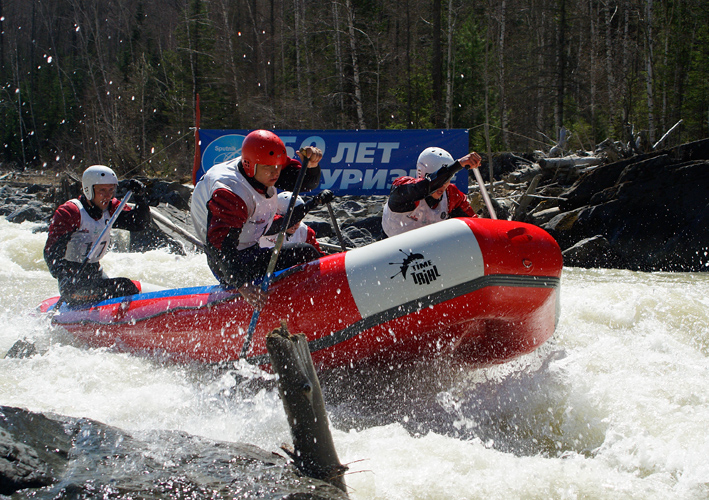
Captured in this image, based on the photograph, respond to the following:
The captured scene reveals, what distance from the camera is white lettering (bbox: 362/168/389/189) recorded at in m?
9.52

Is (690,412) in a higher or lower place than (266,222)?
lower

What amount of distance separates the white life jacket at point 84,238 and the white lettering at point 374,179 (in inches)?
202

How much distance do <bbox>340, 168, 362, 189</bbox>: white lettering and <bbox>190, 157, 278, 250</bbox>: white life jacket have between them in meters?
5.67

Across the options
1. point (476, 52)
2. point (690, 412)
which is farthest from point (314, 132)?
point (476, 52)

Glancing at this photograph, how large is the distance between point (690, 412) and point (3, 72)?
49341 millimetres

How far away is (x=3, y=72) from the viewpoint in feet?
135

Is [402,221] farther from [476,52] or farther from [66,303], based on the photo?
[476,52]

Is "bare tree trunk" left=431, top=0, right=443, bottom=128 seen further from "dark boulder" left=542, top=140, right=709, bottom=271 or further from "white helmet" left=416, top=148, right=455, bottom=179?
"white helmet" left=416, top=148, right=455, bottom=179

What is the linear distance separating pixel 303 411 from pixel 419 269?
3.94ft

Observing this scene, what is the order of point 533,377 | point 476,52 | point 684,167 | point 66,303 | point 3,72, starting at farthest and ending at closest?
point 3,72 → point 476,52 → point 684,167 → point 66,303 → point 533,377

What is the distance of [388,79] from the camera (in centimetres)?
2270

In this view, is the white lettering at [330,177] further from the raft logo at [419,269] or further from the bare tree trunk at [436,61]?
the bare tree trunk at [436,61]

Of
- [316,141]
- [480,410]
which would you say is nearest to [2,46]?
[316,141]

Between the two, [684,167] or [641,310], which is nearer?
[641,310]
